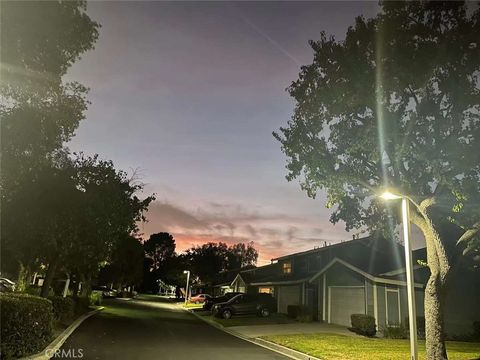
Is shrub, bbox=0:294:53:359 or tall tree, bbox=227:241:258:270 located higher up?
tall tree, bbox=227:241:258:270

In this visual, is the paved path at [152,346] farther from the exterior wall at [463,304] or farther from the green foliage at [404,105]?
the exterior wall at [463,304]

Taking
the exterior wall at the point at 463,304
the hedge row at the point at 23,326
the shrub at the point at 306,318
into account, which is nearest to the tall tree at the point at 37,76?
the hedge row at the point at 23,326

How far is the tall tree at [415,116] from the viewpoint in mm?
14117

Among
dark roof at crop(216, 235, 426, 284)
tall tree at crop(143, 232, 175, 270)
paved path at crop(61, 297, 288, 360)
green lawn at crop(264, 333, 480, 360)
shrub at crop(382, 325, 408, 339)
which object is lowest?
paved path at crop(61, 297, 288, 360)

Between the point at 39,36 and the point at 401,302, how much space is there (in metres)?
24.2

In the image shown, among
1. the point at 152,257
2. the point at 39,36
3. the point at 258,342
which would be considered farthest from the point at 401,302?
the point at 152,257

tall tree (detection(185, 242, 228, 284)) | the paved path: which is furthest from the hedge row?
tall tree (detection(185, 242, 228, 284))

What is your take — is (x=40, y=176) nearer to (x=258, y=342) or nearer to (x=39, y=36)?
(x=39, y=36)

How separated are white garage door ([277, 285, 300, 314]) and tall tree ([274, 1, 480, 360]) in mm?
21989

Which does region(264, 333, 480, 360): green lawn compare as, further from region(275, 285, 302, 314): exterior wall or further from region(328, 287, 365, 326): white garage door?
region(275, 285, 302, 314): exterior wall

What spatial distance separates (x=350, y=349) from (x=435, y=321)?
3.70 meters

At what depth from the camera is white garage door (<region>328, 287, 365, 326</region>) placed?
2713 cm

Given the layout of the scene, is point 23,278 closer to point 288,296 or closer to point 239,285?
point 288,296

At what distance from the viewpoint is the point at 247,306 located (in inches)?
1388
